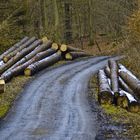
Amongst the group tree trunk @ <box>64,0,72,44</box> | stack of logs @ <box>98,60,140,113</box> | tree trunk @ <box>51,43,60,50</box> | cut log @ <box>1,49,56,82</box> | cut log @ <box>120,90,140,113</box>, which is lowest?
cut log @ <box>120,90,140,113</box>

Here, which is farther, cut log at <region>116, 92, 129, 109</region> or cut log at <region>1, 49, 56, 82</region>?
cut log at <region>1, 49, 56, 82</region>

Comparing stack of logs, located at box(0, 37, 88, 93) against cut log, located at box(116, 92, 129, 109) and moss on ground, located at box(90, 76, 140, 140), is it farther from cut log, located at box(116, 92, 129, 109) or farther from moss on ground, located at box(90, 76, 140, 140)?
moss on ground, located at box(90, 76, 140, 140)

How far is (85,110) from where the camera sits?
1623 centimetres

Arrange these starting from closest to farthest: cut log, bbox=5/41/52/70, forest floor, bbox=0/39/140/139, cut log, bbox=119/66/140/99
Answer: forest floor, bbox=0/39/140/139, cut log, bbox=119/66/140/99, cut log, bbox=5/41/52/70

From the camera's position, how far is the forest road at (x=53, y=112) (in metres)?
12.9

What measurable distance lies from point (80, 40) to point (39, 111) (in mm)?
36144

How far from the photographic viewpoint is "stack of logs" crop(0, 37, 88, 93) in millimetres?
25234

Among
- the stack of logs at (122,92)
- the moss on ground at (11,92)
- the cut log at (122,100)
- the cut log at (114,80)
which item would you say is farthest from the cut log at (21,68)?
the cut log at (122,100)

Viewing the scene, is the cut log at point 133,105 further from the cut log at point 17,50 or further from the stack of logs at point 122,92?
the cut log at point 17,50

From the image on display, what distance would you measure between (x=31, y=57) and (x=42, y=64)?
1536mm

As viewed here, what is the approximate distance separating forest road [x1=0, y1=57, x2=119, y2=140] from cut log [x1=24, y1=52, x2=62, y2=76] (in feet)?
2.12

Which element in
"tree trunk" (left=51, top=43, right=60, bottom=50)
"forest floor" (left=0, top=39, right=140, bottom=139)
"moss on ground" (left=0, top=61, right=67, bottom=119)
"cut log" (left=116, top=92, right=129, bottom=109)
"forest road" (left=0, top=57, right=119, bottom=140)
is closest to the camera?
"forest road" (left=0, top=57, right=119, bottom=140)

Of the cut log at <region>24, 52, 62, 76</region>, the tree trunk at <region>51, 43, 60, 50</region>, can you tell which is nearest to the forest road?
the cut log at <region>24, 52, 62, 76</region>

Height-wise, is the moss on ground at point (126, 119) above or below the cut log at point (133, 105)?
below
